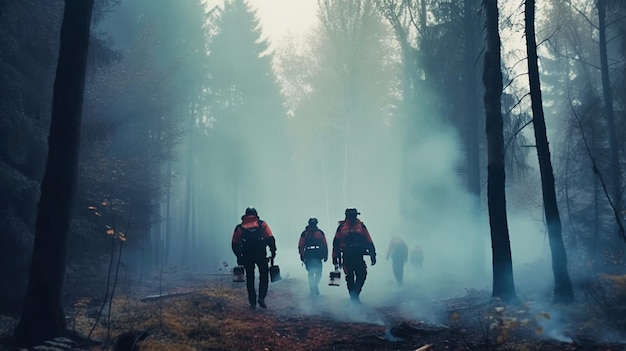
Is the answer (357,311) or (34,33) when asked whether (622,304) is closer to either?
(357,311)

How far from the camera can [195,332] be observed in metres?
7.79

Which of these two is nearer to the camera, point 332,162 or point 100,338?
point 100,338

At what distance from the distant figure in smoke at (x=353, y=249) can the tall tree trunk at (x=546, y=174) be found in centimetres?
404

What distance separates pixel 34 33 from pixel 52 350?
24.9ft

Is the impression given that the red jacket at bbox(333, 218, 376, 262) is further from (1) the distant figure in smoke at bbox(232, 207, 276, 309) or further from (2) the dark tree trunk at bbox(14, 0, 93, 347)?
(2) the dark tree trunk at bbox(14, 0, 93, 347)

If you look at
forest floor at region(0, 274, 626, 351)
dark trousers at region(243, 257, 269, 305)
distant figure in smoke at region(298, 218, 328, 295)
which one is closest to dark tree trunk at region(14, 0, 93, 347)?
forest floor at region(0, 274, 626, 351)

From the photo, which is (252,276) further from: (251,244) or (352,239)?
(352,239)

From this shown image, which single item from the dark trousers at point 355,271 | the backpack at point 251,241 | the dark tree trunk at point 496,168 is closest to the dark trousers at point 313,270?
the dark trousers at point 355,271

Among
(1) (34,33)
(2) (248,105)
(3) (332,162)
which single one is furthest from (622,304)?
(3) (332,162)

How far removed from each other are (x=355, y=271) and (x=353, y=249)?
0.59m

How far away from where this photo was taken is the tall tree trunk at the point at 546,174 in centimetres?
980

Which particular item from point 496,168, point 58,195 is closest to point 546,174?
point 496,168

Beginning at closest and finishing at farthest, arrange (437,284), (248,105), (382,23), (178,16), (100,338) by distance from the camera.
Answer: (100,338), (437,284), (178,16), (382,23), (248,105)

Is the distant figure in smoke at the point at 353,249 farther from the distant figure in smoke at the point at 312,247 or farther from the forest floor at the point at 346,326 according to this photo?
the distant figure in smoke at the point at 312,247
